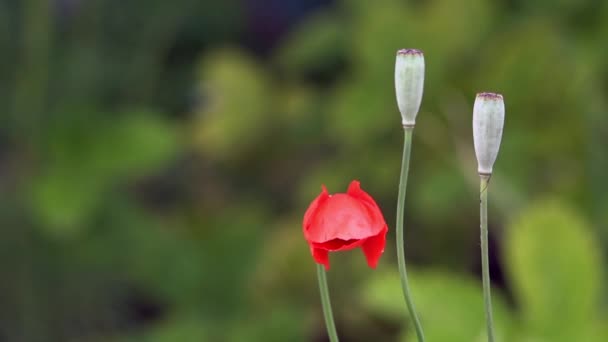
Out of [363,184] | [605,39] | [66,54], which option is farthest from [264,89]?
[605,39]

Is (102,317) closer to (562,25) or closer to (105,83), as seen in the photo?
(105,83)

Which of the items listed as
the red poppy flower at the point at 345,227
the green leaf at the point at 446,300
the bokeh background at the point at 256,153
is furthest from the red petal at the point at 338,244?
the bokeh background at the point at 256,153

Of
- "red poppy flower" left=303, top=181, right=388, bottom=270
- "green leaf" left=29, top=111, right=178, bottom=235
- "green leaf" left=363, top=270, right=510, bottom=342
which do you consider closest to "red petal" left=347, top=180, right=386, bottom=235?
"red poppy flower" left=303, top=181, right=388, bottom=270

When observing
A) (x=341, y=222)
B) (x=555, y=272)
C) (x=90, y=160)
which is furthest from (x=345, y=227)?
(x=90, y=160)

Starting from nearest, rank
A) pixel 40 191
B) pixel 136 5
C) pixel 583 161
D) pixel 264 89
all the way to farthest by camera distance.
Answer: pixel 583 161 → pixel 40 191 → pixel 264 89 → pixel 136 5

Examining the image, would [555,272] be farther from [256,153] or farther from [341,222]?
[256,153]

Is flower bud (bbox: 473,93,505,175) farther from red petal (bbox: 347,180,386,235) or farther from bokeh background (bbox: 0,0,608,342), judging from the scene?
bokeh background (bbox: 0,0,608,342)
